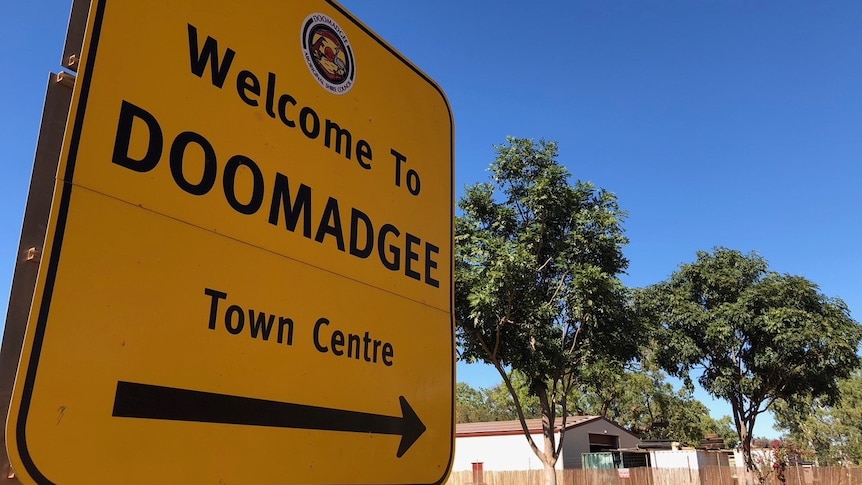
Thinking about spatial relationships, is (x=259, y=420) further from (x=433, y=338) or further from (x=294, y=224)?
(x=433, y=338)

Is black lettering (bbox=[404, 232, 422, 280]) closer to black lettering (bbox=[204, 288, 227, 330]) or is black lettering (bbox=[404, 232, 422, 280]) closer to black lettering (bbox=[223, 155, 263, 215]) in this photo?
black lettering (bbox=[223, 155, 263, 215])

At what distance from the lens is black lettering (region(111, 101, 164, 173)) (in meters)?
1.05

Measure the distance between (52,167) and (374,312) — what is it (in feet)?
2.50

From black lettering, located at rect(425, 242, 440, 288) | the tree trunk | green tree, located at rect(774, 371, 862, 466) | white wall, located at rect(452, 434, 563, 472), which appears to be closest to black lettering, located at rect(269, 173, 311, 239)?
black lettering, located at rect(425, 242, 440, 288)

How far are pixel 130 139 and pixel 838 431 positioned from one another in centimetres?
7507

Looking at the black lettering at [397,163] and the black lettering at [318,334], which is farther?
the black lettering at [397,163]

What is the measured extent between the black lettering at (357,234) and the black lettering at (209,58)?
1.47 feet

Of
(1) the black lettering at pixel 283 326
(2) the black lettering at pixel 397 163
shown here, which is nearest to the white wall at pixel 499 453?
(2) the black lettering at pixel 397 163

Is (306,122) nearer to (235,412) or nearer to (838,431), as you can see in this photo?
(235,412)

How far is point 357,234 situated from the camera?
4.96 feet

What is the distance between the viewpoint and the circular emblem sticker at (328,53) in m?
1.51

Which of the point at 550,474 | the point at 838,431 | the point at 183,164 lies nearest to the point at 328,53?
the point at 183,164

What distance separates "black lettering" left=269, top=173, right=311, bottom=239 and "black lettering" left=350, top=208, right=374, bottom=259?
147 mm

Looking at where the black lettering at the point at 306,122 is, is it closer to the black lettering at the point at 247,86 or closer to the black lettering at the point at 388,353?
the black lettering at the point at 247,86
